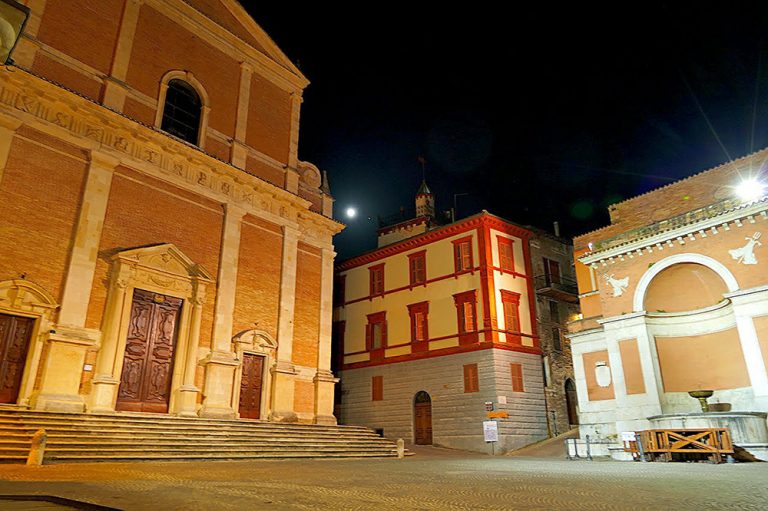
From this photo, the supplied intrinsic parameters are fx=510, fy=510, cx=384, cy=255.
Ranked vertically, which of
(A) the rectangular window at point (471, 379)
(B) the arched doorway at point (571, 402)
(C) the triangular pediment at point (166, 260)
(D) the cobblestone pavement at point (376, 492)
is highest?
(C) the triangular pediment at point (166, 260)

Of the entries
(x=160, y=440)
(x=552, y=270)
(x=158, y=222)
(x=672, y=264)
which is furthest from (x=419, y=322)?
(x=160, y=440)

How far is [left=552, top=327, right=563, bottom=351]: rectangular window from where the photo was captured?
2711 centimetres

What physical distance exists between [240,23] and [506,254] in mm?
16765

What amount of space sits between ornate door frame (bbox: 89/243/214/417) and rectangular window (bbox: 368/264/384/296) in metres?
13.1

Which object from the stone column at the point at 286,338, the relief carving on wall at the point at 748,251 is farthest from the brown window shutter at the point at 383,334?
the relief carving on wall at the point at 748,251

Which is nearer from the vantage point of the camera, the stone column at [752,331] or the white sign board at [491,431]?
the stone column at [752,331]

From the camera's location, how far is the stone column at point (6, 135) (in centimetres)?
1395

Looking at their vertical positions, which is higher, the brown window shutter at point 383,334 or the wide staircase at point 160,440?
the brown window shutter at point 383,334

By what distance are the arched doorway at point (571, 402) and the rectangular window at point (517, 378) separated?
353 centimetres

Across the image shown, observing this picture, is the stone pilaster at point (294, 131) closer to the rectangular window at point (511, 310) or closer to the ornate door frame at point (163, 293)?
the ornate door frame at point (163, 293)

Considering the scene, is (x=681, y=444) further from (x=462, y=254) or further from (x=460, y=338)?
(x=462, y=254)

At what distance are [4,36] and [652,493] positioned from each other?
26.8 feet

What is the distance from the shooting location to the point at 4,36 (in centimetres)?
486

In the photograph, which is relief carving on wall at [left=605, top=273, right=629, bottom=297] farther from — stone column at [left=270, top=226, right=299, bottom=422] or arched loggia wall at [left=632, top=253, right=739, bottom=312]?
stone column at [left=270, top=226, right=299, bottom=422]
